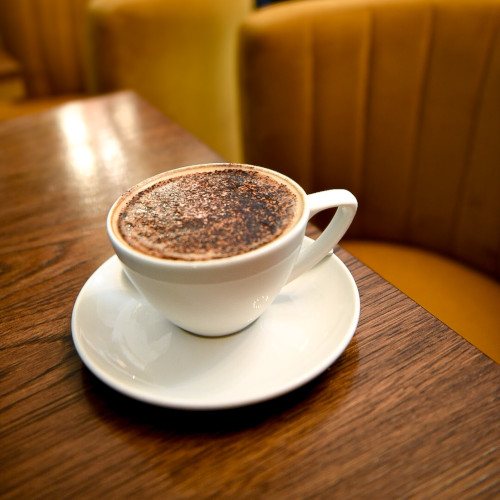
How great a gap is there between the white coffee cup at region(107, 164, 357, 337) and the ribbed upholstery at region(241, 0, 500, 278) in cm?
60

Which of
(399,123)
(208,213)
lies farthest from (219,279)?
(399,123)

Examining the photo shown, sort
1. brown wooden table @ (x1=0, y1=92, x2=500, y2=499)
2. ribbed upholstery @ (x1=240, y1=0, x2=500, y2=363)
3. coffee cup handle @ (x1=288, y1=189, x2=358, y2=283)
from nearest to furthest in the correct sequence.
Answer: brown wooden table @ (x1=0, y1=92, x2=500, y2=499), coffee cup handle @ (x1=288, y1=189, x2=358, y2=283), ribbed upholstery @ (x1=240, y1=0, x2=500, y2=363)

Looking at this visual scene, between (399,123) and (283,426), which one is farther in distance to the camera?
(399,123)

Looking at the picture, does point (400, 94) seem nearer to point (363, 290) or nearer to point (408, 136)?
point (408, 136)

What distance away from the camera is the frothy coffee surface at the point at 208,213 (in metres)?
0.43

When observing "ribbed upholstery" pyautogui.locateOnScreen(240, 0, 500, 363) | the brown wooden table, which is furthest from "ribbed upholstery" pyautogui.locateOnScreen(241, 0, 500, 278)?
the brown wooden table

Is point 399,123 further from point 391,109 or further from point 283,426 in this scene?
point 283,426

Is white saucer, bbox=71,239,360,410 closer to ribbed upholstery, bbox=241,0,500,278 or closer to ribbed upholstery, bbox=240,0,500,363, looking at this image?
ribbed upholstery, bbox=240,0,500,363

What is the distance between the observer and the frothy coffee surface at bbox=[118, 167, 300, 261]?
43 centimetres

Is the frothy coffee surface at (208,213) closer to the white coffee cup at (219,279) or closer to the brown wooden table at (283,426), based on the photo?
the white coffee cup at (219,279)

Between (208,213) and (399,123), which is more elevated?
(208,213)

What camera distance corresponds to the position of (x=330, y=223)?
51 centimetres

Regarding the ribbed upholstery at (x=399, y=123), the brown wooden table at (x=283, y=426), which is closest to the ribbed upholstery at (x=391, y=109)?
the ribbed upholstery at (x=399, y=123)

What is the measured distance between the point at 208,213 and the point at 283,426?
7.5 inches
